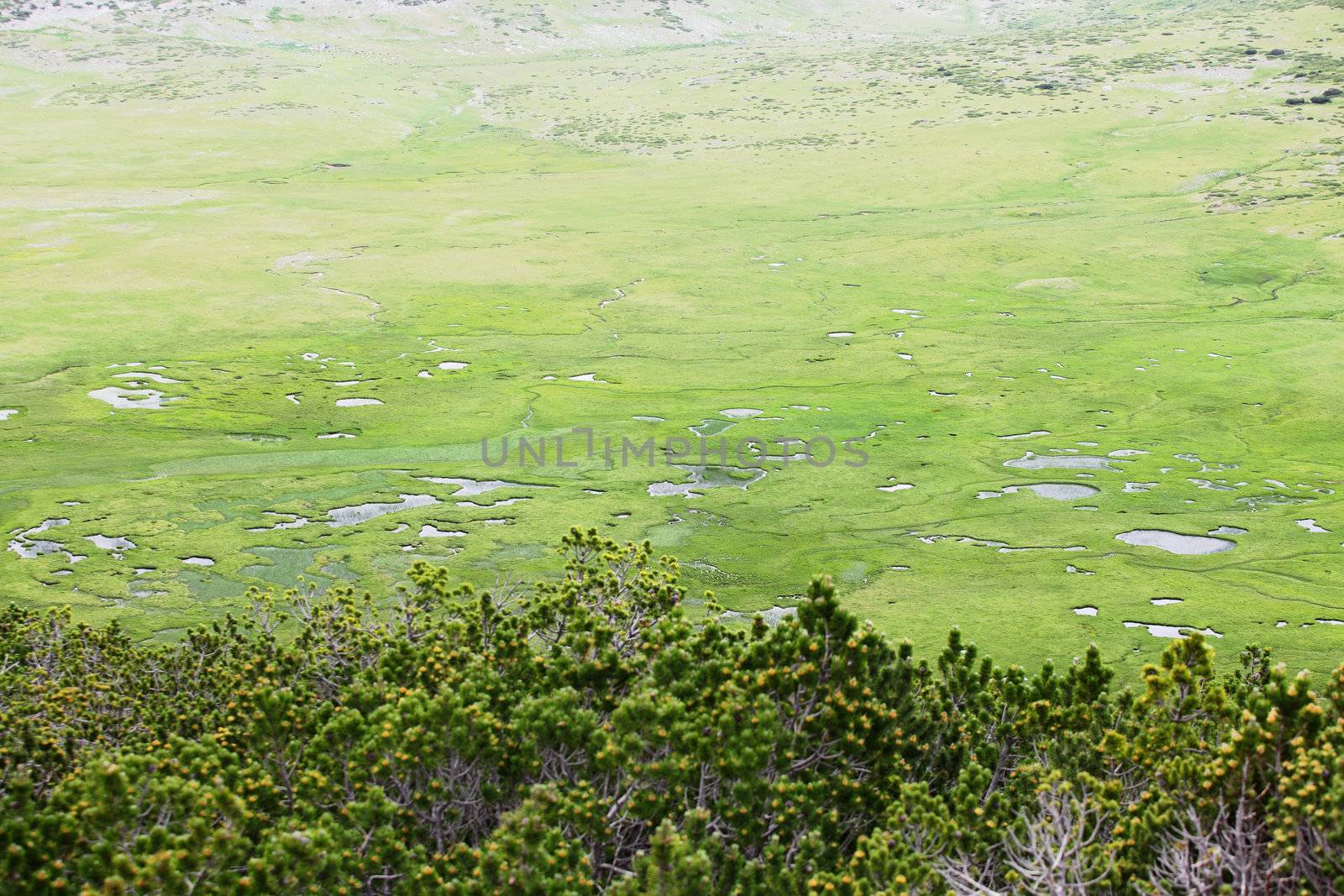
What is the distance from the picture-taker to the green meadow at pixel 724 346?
14203 millimetres

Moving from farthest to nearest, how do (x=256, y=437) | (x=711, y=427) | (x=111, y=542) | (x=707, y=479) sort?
(x=711, y=427)
(x=256, y=437)
(x=707, y=479)
(x=111, y=542)

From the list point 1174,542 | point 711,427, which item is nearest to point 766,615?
point 1174,542

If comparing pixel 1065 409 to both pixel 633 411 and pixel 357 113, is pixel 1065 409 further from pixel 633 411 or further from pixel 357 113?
pixel 357 113

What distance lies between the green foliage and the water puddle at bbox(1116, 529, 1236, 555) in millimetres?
6352

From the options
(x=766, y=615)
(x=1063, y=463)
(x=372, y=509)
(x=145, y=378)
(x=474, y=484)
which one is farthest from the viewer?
(x=145, y=378)

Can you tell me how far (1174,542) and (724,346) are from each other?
41.8ft

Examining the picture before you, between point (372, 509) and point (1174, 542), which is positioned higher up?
point (372, 509)

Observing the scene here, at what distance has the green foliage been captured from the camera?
221 inches

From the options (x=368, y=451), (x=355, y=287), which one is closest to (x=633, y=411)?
(x=368, y=451)

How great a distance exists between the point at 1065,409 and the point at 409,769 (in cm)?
1737

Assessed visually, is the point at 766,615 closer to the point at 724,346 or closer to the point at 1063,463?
the point at 1063,463

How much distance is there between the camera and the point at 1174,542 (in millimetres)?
14984

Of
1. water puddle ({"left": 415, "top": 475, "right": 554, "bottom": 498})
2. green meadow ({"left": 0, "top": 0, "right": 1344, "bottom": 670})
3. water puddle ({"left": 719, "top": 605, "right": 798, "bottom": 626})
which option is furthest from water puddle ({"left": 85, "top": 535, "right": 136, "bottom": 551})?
water puddle ({"left": 719, "top": 605, "right": 798, "bottom": 626})

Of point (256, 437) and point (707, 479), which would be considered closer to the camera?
point (707, 479)
